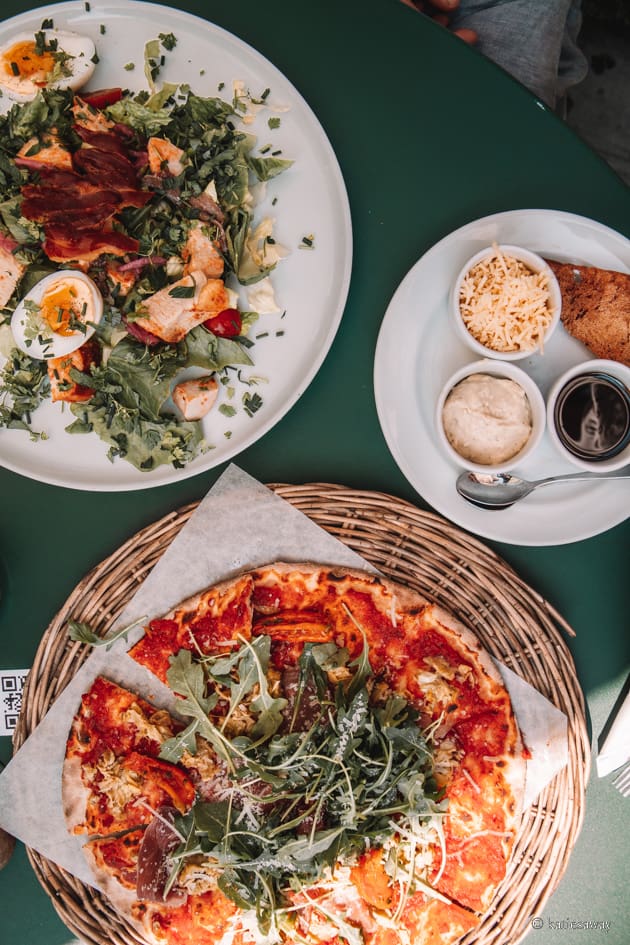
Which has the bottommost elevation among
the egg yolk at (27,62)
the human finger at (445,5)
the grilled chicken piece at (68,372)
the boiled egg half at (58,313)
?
the grilled chicken piece at (68,372)

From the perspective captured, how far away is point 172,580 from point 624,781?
5.01 feet

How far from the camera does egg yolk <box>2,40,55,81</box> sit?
2.16m

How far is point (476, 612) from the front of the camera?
2.29 m

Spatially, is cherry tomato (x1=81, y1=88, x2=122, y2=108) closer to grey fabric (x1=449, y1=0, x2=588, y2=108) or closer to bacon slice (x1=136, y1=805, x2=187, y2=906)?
grey fabric (x1=449, y1=0, x2=588, y2=108)

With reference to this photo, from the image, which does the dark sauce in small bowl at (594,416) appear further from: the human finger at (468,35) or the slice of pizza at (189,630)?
the human finger at (468,35)

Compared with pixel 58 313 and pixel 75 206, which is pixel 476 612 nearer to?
pixel 58 313

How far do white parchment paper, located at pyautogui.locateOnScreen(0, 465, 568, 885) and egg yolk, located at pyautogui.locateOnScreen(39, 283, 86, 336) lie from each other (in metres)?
0.61

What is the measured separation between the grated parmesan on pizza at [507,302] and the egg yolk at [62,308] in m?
1.07

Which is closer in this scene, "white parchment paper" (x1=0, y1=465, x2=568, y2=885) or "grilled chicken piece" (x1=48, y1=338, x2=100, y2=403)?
"grilled chicken piece" (x1=48, y1=338, x2=100, y2=403)

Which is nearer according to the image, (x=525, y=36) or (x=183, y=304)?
(x=183, y=304)

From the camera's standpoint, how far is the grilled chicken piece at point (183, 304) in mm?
2105

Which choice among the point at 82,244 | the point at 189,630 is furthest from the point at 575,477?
the point at 82,244

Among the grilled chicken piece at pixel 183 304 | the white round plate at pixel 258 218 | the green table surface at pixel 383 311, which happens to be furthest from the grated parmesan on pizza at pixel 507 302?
the grilled chicken piece at pixel 183 304

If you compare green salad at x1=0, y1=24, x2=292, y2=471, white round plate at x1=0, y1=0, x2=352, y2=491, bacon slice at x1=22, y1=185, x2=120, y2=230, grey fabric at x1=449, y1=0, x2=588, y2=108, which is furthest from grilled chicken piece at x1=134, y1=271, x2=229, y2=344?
grey fabric at x1=449, y1=0, x2=588, y2=108
